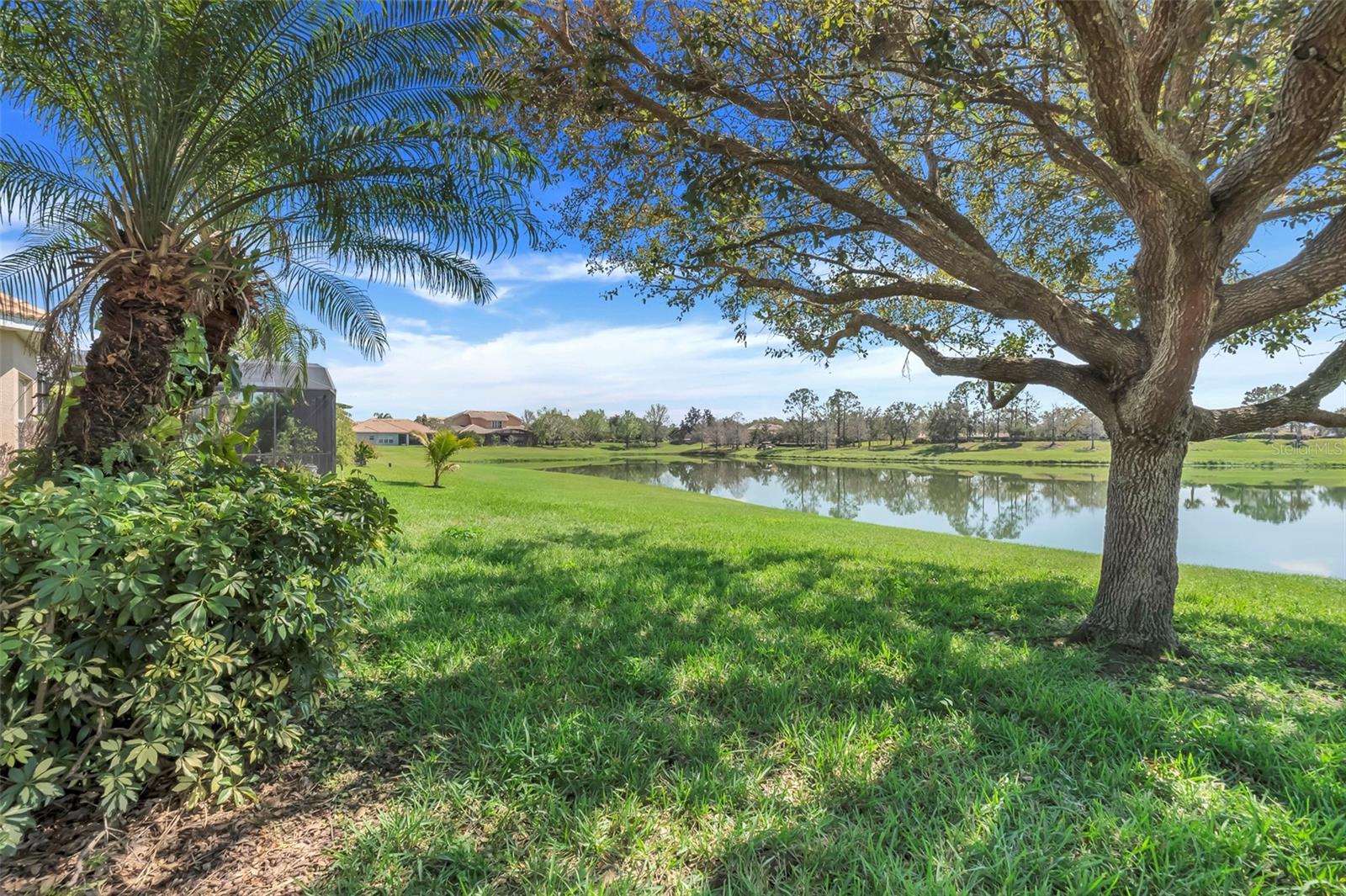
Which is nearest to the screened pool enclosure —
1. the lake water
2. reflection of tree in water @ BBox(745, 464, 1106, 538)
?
the lake water

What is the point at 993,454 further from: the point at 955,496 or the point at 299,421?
the point at 299,421

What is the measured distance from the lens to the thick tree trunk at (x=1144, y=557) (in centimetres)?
388

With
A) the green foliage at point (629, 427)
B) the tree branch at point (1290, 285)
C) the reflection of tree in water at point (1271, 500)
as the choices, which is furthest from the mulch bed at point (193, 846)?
the green foliage at point (629, 427)

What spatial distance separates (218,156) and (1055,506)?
27.7m

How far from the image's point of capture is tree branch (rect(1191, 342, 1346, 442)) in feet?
13.5

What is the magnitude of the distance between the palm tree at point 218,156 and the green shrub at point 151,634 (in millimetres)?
1235

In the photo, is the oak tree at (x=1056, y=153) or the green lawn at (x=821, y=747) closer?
the green lawn at (x=821, y=747)

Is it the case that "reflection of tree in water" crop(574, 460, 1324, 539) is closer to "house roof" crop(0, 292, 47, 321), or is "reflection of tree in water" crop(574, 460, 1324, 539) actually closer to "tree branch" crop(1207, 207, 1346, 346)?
"tree branch" crop(1207, 207, 1346, 346)

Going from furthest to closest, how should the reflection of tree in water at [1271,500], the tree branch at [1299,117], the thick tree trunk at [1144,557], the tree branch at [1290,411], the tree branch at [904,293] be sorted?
the reflection of tree in water at [1271,500], the tree branch at [904,293], the tree branch at [1290,411], the thick tree trunk at [1144,557], the tree branch at [1299,117]

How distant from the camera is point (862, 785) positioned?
210 cm

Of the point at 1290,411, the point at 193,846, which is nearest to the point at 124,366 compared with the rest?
the point at 193,846

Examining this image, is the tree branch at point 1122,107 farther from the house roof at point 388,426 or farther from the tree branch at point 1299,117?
the house roof at point 388,426

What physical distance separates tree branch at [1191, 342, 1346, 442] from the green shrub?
5.88 meters

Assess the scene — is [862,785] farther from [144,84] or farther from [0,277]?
[0,277]
